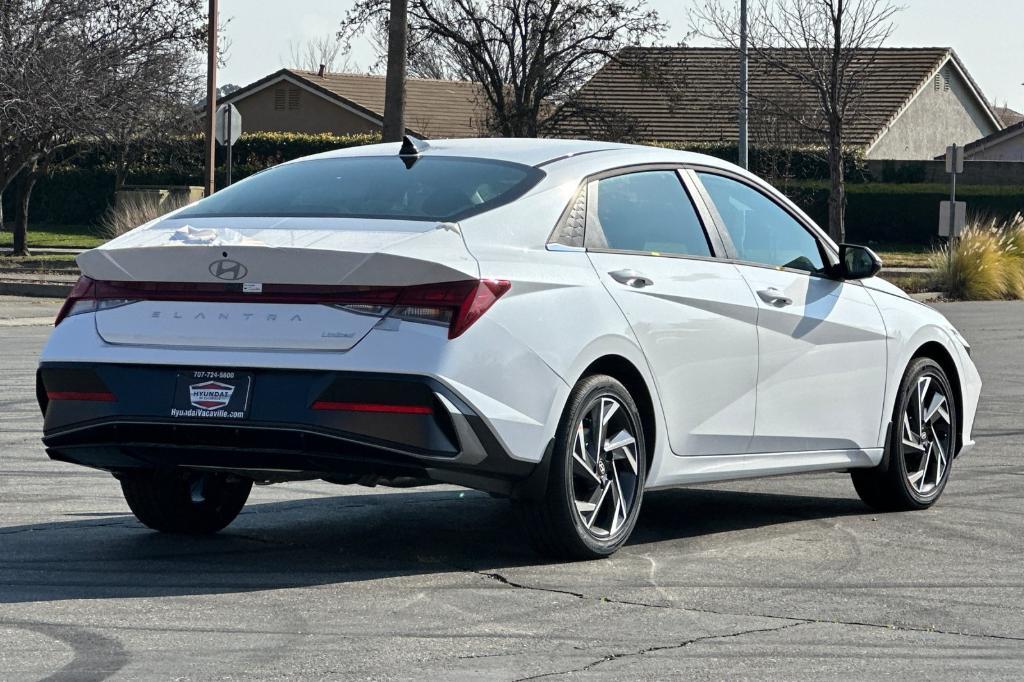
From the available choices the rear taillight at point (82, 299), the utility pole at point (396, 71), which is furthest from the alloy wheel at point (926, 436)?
the utility pole at point (396, 71)

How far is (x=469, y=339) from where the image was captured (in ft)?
20.1

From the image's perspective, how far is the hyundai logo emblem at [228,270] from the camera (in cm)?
627

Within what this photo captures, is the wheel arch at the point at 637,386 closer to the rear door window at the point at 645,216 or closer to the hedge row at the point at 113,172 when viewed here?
the rear door window at the point at 645,216

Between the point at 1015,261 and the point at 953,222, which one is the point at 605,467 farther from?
the point at 953,222

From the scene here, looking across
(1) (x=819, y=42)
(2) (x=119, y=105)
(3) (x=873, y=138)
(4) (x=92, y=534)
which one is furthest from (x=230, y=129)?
(3) (x=873, y=138)

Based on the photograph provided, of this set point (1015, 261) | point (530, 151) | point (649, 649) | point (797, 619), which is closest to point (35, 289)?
point (1015, 261)

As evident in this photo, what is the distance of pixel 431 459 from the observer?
612cm

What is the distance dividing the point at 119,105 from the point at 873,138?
3079 cm

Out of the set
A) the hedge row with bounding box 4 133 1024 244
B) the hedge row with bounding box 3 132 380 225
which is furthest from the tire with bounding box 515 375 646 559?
the hedge row with bounding box 3 132 380 225

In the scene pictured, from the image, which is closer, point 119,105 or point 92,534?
point 92,534

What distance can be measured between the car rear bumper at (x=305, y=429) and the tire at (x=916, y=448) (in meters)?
2.61

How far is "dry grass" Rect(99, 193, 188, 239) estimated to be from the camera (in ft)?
114

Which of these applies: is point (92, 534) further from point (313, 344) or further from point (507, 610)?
point (507, 610)

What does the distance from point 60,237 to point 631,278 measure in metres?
44.6
